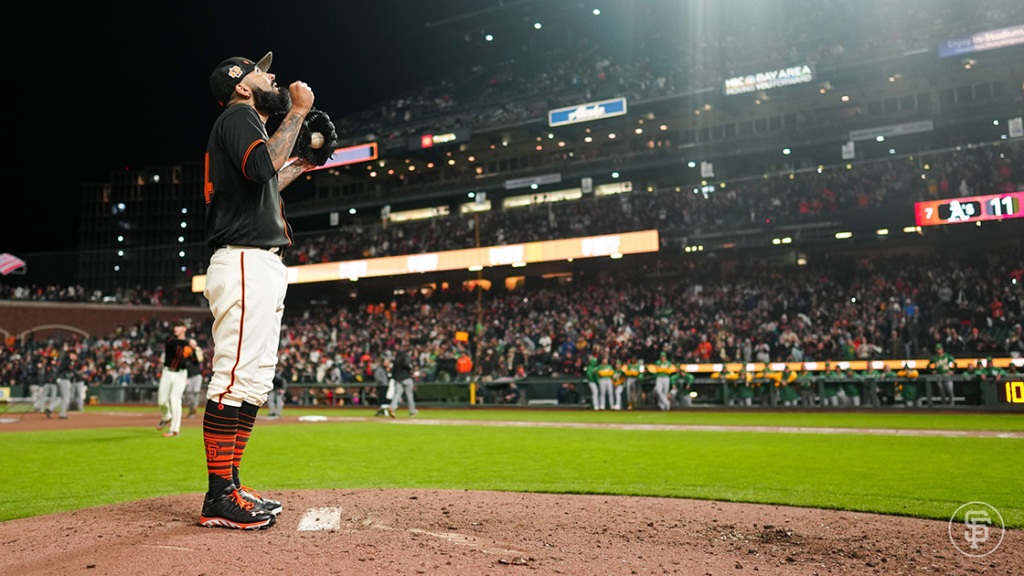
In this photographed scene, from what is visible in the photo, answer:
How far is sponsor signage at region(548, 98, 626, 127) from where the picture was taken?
130 ft

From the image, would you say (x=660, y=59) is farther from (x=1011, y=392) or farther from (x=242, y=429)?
(x=242, y=429)

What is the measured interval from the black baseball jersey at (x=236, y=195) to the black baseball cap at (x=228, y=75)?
172 millimetres

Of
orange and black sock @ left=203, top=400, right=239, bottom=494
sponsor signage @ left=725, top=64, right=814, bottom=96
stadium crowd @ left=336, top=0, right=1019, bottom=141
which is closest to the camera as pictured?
orange and black sock @ left=203, top=400, right=239, bottom=494

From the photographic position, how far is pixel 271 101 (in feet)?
14.3

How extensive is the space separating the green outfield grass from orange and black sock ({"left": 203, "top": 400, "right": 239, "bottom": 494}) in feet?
6.77

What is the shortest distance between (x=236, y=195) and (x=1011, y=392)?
66.8ft

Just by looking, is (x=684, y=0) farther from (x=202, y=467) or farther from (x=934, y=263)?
(x=202, y=467)

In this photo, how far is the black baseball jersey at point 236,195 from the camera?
4000 millimetres

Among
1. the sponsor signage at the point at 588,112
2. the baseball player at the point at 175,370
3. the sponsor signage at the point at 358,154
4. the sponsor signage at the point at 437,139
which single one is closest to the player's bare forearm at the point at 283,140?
the baseball player at the point at 175,370

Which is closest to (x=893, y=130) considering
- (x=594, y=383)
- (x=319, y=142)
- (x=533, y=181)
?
(x=533, y=181)

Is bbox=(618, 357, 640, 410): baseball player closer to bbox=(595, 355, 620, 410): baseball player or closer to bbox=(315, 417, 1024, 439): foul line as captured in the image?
bbox=(595, 355, 620, 410): baseball player

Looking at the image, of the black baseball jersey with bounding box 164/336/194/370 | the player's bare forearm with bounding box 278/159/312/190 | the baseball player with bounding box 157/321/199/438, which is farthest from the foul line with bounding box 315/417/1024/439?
the player's bare forearm with bounding box 278/159/312/190

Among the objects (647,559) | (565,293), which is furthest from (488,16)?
(647,559)

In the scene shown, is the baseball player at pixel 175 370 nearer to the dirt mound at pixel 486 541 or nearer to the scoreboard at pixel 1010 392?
the dirt mound at pixel 486 541
